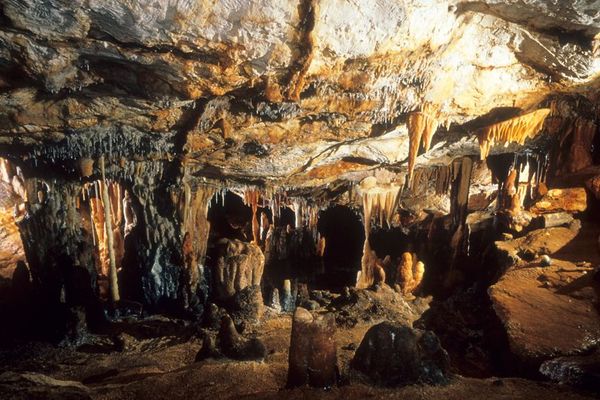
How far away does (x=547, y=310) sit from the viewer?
6113 mm

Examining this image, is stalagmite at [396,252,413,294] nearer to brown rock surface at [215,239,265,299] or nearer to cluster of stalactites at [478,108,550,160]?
brown rock surface at [215,239,265,299]

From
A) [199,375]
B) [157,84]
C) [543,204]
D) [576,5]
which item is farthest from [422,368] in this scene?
[543,204]

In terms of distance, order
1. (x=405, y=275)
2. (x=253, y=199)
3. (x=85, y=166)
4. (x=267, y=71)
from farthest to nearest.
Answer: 1. (x=405, y=275)
2. (x=253, y=199)
3. (x=85, y=166)
4. (x=267, y=71)

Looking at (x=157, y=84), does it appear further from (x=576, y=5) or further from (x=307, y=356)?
(x=576, y=5)

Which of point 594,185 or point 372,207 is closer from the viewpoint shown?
point 594,185

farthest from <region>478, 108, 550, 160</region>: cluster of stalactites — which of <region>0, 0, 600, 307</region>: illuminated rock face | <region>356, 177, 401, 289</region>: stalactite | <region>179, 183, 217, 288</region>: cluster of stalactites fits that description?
<region>179, 183, 217, 288</region>: cluster of stalactites

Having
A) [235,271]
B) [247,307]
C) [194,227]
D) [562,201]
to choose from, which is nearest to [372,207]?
[235,271]

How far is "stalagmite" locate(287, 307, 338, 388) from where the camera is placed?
420cm

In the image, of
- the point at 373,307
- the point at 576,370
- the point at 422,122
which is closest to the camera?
the point at 576,370

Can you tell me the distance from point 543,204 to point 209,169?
31.5 feet

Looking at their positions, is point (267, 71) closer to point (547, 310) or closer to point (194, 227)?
point (547, 310)

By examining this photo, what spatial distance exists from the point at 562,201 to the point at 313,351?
32.5 feet

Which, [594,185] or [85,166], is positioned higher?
[594,185]

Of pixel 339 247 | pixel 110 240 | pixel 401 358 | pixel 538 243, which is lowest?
pixel 401 358
